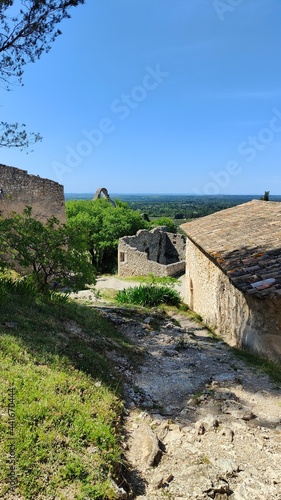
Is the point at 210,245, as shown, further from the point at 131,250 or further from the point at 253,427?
the point at 131,250

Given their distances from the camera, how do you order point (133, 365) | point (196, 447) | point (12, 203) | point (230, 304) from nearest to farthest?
1. point (196, 447)
2. point (133, 365)
3. point (230, 304)
4. point (12, 203)

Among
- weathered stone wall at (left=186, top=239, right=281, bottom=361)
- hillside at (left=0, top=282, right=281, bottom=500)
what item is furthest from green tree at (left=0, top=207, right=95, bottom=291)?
weathered stone wall at (left=186, top=239, right=281, bottom=361)

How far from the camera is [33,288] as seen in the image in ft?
29.1

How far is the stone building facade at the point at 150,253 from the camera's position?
2644 cm

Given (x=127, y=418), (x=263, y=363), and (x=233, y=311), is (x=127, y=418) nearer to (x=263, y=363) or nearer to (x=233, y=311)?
(x=263, y=363)

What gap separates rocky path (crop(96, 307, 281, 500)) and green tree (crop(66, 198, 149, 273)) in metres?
27.4

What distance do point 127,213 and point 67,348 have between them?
106 feet

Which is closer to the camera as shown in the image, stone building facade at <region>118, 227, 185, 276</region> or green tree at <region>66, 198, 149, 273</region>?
stone building facade at <region>118, 227, 185, 276</region>

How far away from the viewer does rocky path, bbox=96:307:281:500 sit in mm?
3537

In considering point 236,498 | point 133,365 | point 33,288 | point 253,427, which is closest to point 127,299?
point 33,288

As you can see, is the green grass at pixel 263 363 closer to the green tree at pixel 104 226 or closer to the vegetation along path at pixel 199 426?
the vegetation along path at pixel 199 426

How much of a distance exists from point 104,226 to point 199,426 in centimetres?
3196

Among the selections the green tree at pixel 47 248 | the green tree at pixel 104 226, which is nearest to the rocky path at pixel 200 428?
the green tree at pixel 47 248

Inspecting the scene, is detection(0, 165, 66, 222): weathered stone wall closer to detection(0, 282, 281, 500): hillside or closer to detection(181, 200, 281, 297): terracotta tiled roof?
detection(181, 200, 281, 297): terracotta tiled roof
